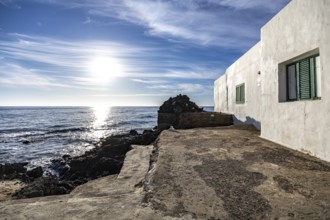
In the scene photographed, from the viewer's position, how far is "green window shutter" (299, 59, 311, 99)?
612 cm

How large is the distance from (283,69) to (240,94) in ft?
22.5

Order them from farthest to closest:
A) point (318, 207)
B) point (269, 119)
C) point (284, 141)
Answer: point (269, 119), point (284, 141), point (318, 207)

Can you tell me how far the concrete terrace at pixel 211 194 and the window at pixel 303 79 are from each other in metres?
1.56

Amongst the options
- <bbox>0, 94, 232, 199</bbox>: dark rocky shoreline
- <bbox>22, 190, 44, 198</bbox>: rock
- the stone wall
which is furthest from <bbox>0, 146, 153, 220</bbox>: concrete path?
the stone wall

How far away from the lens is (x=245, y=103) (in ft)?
42.1

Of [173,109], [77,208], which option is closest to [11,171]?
[77,208]

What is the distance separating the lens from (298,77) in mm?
6656

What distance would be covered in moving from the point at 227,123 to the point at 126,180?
11.0m

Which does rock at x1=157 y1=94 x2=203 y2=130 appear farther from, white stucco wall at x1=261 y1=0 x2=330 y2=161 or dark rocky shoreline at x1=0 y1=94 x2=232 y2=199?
white stucco wall at x1=261 y1=0 x2=330 y2=161

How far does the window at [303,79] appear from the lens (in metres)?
5.84

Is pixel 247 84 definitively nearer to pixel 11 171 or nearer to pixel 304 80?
pixel 304 80

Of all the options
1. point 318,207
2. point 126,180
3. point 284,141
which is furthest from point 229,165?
point 284,141

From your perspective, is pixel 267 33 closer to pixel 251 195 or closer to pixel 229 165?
pixel 229 165

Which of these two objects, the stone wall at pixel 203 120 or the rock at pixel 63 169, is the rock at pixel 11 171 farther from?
the stone wall at pixel 203 120
